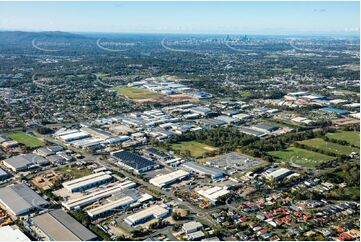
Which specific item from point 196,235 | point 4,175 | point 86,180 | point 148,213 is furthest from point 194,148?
point 4,175

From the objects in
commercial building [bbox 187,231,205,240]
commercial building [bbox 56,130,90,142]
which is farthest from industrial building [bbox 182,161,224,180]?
commercial building [bbox 56,130,90,142]

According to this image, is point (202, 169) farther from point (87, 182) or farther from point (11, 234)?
point (11, 234)

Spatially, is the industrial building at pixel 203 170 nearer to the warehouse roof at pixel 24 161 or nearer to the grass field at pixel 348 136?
the warehouse roof at pixel 24 161

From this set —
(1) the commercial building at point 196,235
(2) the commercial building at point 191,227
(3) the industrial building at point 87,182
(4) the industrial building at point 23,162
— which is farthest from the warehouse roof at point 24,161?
(1) the commercial building at point 196,235

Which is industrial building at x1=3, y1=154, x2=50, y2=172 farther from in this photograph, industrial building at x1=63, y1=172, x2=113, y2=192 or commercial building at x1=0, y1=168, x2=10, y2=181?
industrial building at x1=63, y1=172, x2=113, y2=192

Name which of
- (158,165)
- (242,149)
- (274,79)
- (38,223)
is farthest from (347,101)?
(38,223)
